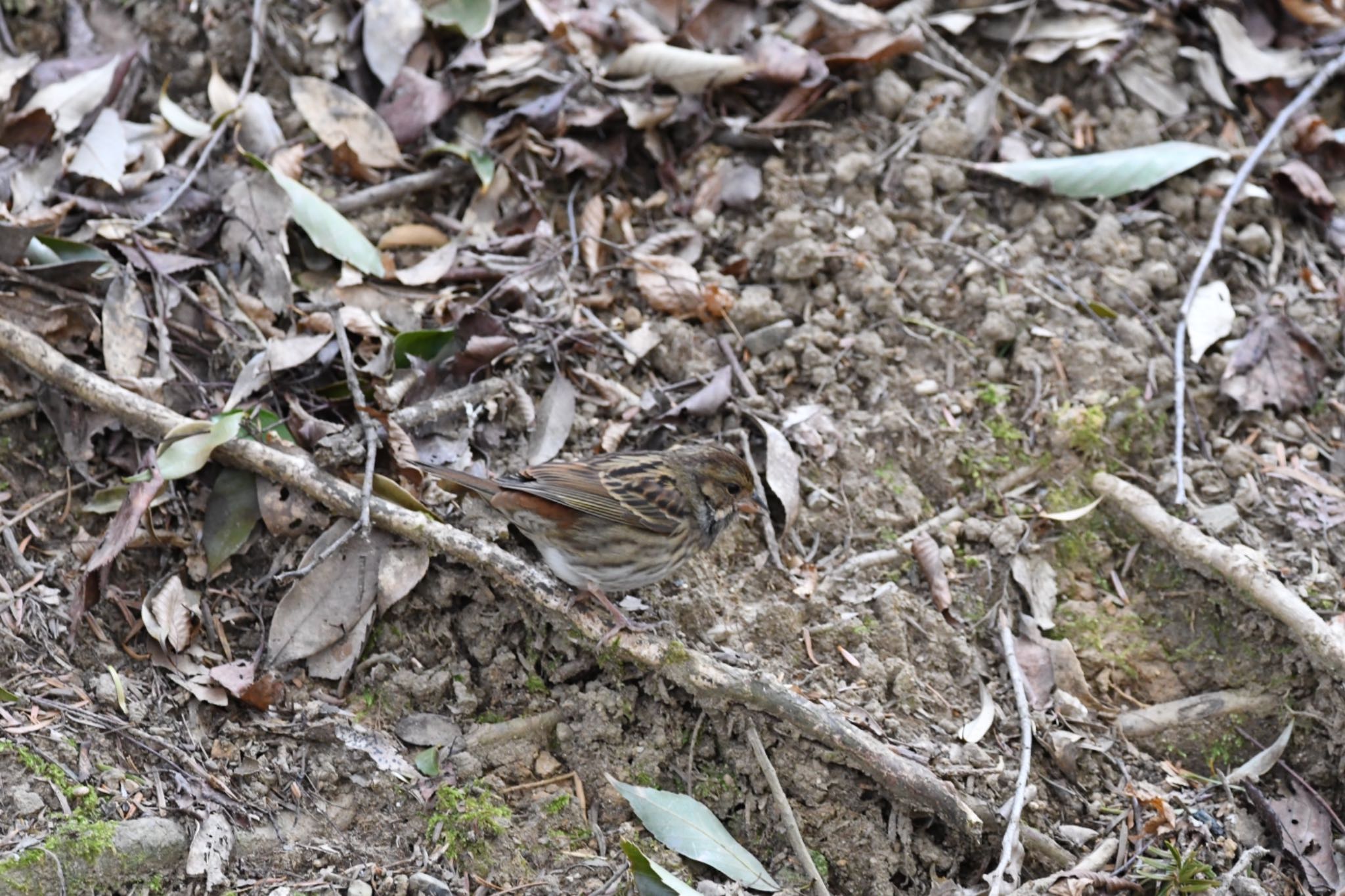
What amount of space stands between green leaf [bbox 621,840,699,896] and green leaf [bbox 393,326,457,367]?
200 centimetres

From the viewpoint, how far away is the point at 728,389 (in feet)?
15.7

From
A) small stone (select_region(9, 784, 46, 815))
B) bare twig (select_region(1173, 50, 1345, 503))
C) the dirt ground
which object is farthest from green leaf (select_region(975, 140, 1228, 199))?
small stone (select_region(9, 784, 46, 815))

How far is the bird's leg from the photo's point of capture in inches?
156

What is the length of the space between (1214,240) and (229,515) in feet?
13.6

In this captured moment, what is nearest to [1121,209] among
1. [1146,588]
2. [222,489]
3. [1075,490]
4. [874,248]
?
[874,248]

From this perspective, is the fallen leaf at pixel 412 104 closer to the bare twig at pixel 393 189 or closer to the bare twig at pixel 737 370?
the bare twig at pixel 393 189

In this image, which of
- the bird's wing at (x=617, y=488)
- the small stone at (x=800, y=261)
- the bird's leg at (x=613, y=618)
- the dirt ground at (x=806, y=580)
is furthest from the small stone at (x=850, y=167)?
the bird's leg at (x=613, y=618)

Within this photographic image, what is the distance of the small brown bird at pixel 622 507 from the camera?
13.4 ft

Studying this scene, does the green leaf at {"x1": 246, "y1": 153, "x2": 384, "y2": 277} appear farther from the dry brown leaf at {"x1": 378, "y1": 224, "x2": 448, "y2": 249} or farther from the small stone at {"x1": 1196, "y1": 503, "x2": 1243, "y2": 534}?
the small stone at {"x1": 1196, "y1": 503, "x2": 1243, "y2": 534}

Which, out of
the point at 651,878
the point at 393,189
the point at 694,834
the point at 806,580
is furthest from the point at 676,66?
the point at 651,878

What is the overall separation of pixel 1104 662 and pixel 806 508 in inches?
46.3

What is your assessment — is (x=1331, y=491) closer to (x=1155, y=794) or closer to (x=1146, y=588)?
(x=1146, y=588)

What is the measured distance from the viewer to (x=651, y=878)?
3.49m

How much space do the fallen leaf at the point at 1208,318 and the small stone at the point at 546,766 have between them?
3009 mm
